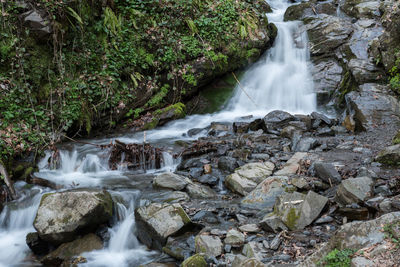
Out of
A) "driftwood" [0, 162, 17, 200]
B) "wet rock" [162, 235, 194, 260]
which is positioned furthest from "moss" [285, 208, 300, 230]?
"driftwood" [0, 162, 17, 200]

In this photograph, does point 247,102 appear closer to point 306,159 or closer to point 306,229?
point 306,159

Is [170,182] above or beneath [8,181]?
beneath

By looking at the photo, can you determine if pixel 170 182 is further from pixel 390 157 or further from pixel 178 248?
pixel 390 157

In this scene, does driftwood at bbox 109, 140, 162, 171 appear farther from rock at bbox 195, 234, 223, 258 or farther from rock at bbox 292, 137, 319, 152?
rock at bbox 195, 234, 223, 258

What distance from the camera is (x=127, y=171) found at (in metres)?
7.13

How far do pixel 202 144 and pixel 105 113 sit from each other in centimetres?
323

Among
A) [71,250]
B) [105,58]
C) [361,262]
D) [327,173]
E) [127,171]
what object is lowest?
[71,250]

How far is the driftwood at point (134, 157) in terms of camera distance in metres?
7.29

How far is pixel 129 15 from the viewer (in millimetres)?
10047

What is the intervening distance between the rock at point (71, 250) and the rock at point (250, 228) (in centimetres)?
223

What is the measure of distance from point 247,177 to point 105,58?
5.60 metres

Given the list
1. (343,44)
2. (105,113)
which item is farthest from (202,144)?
(343,44)

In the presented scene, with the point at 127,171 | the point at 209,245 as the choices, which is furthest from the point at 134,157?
the point at 209,245

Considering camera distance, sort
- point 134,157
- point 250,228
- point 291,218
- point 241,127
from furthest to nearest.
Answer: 1. point 241,127
2. point 134,157
3. point 250,228
4. point 291,218
